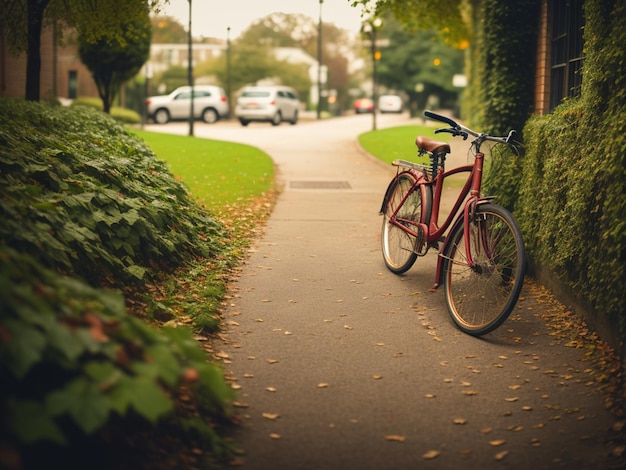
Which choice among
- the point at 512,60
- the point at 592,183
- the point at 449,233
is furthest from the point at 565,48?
the point at 592,183

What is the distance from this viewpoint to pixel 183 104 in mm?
41000

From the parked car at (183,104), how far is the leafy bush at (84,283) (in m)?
31.8

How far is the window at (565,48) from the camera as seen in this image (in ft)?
27.9

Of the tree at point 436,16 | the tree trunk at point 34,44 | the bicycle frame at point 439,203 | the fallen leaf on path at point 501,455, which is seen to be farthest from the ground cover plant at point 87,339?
the tree at point 436,16

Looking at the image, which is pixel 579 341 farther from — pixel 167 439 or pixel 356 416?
pixel 167 439

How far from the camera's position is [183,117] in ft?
136

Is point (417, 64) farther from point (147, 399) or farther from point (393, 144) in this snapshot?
point (147, 399)

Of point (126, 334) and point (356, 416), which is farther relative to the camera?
point (356, 416)

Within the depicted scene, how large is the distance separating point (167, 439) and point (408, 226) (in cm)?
435

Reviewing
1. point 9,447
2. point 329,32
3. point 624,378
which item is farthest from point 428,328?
point 329,32

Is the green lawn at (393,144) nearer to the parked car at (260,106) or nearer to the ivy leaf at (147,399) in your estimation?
Answer: the parked car at (260,106)

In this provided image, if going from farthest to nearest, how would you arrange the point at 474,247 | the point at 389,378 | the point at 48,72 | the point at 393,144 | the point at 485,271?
the point at 48,72 < the point at 393,144 < the point at 474,247 < the point at 485,271 < the point at 389,378

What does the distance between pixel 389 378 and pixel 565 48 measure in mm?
5025

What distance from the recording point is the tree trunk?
1627cm
